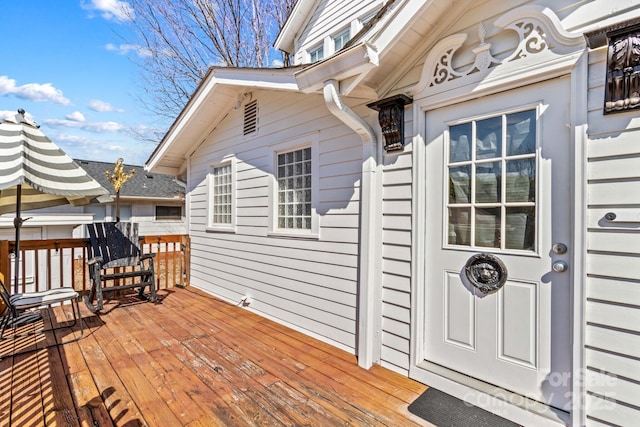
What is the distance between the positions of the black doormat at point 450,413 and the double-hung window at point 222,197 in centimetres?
332

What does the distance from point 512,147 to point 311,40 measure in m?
4.70

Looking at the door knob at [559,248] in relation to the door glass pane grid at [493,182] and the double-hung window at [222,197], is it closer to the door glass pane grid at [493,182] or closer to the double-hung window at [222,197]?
the door glass pane grid at [493,182]

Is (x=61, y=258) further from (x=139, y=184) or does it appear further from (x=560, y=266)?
(x=139, y=184)

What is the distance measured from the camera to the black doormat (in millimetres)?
1904

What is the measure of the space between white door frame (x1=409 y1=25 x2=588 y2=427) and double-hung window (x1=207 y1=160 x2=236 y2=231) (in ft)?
9.69

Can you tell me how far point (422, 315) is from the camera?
7.91ft

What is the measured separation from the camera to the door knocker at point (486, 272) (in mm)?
2043

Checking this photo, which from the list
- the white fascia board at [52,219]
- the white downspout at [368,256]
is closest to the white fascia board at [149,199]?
the white fascia board at [52,219]

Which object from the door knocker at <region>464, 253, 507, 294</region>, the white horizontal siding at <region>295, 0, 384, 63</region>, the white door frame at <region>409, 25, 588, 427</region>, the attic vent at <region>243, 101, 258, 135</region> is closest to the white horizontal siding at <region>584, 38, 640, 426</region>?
the white door frame at <region>409, 25, 588, 427</region>

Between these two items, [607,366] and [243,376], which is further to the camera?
[243,376]

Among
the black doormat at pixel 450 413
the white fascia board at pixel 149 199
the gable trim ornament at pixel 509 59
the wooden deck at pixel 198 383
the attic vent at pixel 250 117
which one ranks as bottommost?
the wooden deck at pixel 198 383

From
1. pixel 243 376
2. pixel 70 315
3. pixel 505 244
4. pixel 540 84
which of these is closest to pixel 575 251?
pixel 505 244

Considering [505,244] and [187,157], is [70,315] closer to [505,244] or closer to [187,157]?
[187,157]

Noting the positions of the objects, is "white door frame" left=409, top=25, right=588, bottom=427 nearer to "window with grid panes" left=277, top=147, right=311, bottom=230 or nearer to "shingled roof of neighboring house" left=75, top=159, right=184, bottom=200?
"window with grid panes" left=277, top=147, right=311, bottom=230
